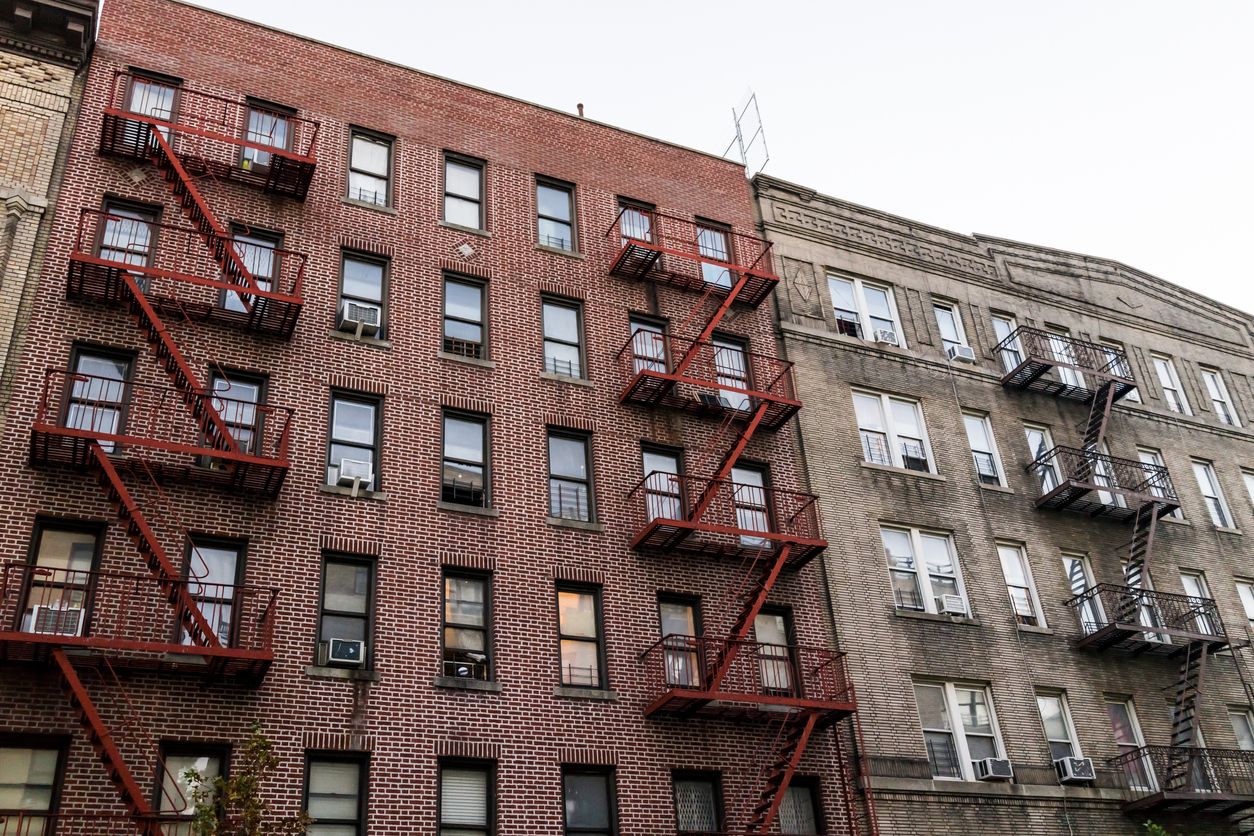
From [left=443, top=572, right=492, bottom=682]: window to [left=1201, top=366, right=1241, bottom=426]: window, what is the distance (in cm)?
2442

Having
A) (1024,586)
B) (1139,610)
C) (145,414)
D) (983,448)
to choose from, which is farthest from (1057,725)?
(145,414)

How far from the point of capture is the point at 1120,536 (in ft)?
96.2

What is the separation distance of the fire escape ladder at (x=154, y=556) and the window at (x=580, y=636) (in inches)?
250

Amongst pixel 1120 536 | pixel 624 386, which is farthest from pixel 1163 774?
pixel 624 386

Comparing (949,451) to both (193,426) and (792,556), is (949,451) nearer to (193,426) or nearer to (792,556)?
(792,556)

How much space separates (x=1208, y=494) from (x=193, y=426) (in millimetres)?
26811

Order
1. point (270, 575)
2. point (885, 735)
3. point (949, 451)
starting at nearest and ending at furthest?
point (270, 575) < point (885, 735) < point (949, 451)

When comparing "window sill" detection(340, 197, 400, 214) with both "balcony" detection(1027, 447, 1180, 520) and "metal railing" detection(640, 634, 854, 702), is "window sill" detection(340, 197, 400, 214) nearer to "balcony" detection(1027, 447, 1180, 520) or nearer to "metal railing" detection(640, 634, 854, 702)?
"metal railing" detection(640, 634, 854, 702)

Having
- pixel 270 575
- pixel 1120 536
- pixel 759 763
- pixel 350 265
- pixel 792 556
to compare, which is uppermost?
pixel 350 265

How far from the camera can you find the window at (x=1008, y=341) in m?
31.5

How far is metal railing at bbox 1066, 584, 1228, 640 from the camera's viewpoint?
27344mm

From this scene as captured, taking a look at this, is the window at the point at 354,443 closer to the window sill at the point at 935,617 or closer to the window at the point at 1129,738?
the window sill at the point at 935,617

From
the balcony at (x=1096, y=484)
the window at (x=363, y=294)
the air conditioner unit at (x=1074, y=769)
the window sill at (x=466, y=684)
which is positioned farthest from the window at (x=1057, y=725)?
the window at (x=363, y=294)

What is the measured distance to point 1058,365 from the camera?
30.5 meters
